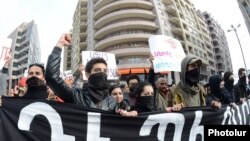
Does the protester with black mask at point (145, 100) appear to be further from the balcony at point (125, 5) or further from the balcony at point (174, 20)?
the balcony at point (174, 20)

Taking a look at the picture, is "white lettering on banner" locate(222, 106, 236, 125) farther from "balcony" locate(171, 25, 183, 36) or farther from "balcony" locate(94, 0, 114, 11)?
"balcony" locate(94, 0, 114, 11)

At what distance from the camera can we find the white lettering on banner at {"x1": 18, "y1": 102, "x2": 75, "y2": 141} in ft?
10.1

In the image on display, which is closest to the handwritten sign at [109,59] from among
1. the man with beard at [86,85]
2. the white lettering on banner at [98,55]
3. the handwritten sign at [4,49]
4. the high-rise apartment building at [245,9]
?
the white lettering on banner at [98,55]

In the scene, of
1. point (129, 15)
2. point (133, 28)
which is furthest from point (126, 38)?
point (129, 15)

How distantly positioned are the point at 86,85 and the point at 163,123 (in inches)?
41.4

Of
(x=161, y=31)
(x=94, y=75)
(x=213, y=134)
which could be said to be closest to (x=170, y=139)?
(x=213, y=134)

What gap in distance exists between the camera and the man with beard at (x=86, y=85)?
302 cm

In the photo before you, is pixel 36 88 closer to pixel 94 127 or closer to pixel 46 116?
pixel 46 116

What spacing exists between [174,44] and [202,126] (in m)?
4.15

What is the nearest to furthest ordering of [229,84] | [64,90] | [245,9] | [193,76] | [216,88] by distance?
[64,90] < [193,76] < [216,88] < [229,84] < [245,9]

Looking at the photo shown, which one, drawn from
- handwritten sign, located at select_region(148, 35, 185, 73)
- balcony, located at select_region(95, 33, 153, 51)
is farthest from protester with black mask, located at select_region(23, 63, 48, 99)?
balcony, located at select_region(95, 33, 153, 51)

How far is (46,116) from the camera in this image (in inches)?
124

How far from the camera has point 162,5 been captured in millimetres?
49375

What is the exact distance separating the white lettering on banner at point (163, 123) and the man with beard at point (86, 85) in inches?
13.1
